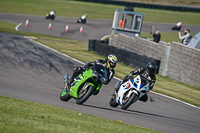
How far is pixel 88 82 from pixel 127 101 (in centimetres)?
128

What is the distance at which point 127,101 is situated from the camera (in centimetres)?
951

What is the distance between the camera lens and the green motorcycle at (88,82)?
8.98 m

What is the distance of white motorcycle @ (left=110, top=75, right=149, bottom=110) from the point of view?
370 inches

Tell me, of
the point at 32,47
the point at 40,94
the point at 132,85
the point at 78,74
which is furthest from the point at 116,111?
the point at 32,47

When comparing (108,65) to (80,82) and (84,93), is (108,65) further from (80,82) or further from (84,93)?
(84,93)

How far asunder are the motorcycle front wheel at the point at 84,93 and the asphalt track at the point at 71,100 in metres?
0.22

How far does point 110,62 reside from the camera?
9219 mm

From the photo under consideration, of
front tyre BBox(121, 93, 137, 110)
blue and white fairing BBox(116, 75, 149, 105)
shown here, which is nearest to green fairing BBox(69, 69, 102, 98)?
blue and white fairing BBox(116, 75, 149, 105)

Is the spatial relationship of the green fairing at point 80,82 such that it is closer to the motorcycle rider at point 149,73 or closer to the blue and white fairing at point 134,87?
the blue and white fairing at point 134,87

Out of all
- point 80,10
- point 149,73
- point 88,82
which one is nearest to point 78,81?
point 88,82

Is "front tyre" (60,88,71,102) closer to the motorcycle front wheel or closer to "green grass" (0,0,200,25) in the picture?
the motorcycle front wheel

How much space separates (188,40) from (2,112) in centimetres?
1423

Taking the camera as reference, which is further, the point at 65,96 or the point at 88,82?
the point at 65,96

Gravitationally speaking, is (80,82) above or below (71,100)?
above
